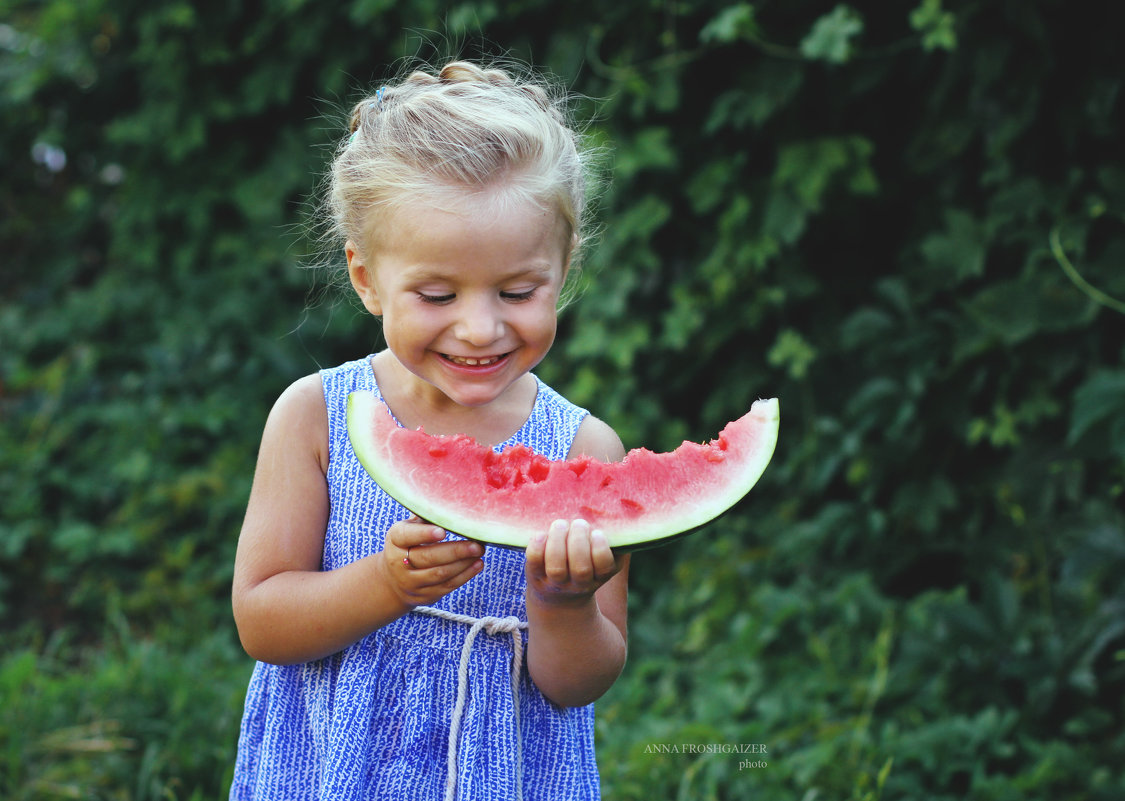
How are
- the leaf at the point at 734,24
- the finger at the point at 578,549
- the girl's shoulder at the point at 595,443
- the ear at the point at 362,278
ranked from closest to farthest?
the finger at the point at 578,549 → the ear at the point at 362,278 → the girl's shoulder at the point at 595,443 → the leaf at the point at 734,24

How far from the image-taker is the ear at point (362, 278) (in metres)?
1.76

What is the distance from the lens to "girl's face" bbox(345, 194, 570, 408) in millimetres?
1580

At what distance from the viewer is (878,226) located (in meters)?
3.47

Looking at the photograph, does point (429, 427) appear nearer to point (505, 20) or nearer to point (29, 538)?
point (505, 20)

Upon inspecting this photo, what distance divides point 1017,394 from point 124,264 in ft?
13.3

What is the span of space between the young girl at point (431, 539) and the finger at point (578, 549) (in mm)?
54

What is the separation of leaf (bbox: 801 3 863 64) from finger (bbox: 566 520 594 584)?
74.2 inches

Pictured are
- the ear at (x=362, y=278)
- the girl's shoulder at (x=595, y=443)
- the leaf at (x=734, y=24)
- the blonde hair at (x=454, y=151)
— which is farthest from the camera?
the leaf at (x=734, y=24)

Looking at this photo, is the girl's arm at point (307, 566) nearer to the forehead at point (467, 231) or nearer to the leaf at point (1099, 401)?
the forehead at point (467, 231)

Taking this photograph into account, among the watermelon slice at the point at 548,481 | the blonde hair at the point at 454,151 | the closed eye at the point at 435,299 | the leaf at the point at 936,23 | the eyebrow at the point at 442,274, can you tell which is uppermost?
the leaf at the point at 936,23

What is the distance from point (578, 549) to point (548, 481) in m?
0.25

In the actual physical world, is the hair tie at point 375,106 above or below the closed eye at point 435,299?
above

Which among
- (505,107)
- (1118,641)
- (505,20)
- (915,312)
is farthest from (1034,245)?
(505,20)

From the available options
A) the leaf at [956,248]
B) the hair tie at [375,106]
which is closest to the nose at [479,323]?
the hair tie at [375,106]
